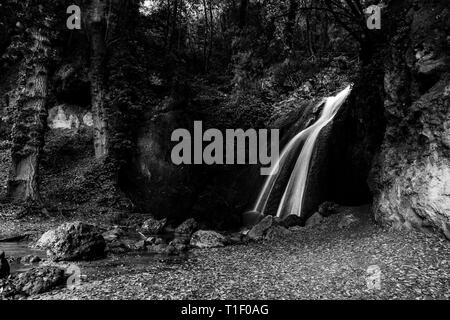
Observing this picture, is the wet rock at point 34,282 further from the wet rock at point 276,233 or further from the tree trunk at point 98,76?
Answer: the tree trunk at point 98,76

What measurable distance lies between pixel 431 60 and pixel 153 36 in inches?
896

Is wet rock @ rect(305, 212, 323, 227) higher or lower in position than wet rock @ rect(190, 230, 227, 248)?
higher

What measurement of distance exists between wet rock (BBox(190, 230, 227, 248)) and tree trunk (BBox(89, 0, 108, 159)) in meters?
9.26

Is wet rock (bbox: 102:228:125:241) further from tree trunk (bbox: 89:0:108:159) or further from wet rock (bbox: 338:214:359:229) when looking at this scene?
wet rock (bbox: 338:214:359:229)

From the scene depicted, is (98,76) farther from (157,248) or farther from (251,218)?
(157,248)

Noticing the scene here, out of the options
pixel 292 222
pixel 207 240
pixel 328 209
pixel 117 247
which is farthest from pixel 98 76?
pixel 328 209

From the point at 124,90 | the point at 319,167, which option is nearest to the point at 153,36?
the point at 124,90

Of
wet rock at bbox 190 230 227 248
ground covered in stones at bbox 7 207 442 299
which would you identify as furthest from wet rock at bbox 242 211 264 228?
ground covered in stones at bbox 7 207 442 299

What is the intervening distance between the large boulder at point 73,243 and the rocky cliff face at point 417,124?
939 centimetres

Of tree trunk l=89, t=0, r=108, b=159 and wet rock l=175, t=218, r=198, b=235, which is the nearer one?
wet rock l=175, t=218, r=198, b=235

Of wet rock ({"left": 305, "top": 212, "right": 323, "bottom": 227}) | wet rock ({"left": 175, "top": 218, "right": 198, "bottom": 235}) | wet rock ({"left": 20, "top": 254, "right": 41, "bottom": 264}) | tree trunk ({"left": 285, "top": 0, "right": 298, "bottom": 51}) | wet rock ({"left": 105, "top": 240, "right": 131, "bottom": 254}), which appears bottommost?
wet rock ({"left": 175, "top": 218, "right": 198, "bottom": 235})

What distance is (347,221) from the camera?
12852mm

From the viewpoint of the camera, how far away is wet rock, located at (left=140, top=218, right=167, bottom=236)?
15777mm

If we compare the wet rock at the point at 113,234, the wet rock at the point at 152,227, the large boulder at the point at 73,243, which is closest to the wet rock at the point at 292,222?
the wet rock at the point at 152,227
